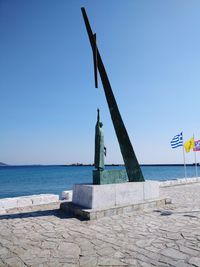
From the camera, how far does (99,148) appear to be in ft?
22.1

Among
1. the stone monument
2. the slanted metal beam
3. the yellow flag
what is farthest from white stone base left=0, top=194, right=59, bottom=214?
Answer: the yellow flag

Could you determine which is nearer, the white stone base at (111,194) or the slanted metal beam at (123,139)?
the white stone base at (111,194)

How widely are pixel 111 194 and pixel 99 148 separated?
1498 mm

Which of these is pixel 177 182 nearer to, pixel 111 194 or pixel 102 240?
pixel 111 194

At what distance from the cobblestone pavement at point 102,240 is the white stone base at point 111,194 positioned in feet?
1.97

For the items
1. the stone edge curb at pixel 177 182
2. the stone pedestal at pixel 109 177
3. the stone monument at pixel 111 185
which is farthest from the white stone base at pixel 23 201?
the stone edge curb at pixel 177 182

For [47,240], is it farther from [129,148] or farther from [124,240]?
→ [129,148]

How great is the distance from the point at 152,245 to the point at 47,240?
1971mm

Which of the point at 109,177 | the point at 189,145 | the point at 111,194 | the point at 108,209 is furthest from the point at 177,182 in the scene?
the point at 108,209

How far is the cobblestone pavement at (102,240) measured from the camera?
313 cm

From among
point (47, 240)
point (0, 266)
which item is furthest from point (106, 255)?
point (0, 266)

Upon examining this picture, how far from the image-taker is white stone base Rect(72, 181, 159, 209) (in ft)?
19.2

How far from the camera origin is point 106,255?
3297 millimetres

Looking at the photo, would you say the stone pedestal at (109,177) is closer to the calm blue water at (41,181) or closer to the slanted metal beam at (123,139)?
the slanted metal beam at (123,139)
